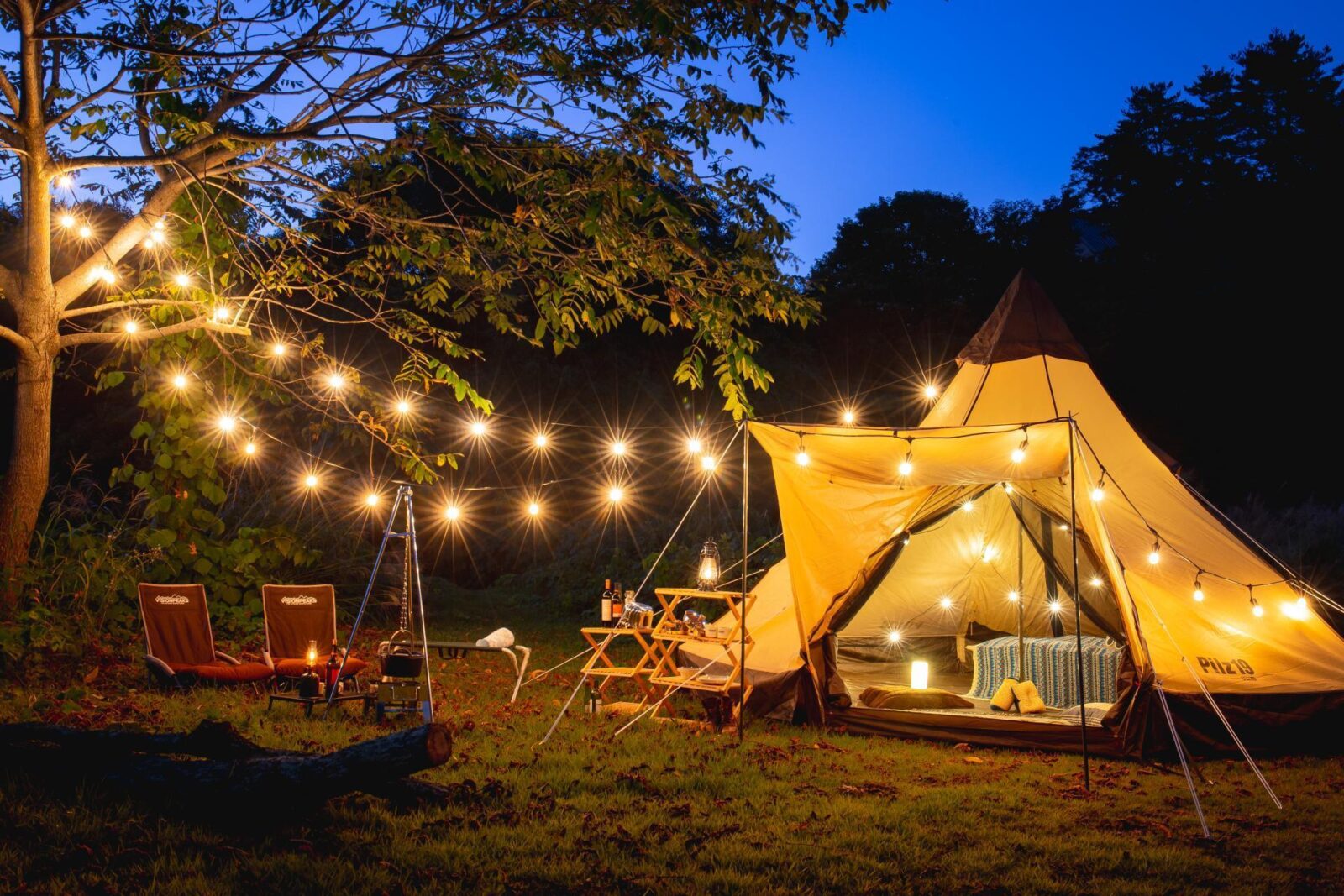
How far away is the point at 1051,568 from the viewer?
27.5 feet

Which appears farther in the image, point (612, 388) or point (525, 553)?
point (612, 388)

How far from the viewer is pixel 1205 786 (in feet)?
17.0

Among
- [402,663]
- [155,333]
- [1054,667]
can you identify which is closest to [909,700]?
[1054,667]

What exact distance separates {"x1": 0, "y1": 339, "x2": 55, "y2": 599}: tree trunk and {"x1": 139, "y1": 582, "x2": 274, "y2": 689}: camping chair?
0.92 metres

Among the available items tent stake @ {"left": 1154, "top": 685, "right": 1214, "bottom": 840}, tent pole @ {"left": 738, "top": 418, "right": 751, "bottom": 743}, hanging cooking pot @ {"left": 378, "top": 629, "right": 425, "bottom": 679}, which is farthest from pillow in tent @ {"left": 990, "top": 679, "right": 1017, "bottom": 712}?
hanging cooking pot @ {"left": 378, "top": 629, "right": 425, "bottom": 679}

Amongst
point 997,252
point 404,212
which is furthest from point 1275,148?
point 404,212

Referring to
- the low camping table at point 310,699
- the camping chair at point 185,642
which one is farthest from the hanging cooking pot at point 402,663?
the camping chair at point 185,642

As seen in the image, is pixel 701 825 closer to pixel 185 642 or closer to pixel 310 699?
pixel 310 699

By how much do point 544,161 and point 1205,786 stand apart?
5.10 meters

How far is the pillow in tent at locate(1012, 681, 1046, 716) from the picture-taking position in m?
6.86

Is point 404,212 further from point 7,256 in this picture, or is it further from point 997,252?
point 997,252

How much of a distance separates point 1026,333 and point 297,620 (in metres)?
5.87

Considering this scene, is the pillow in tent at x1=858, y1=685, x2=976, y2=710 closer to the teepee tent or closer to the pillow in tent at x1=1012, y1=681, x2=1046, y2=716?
the teepee tent

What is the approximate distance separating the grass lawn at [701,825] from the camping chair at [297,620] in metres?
1.40
